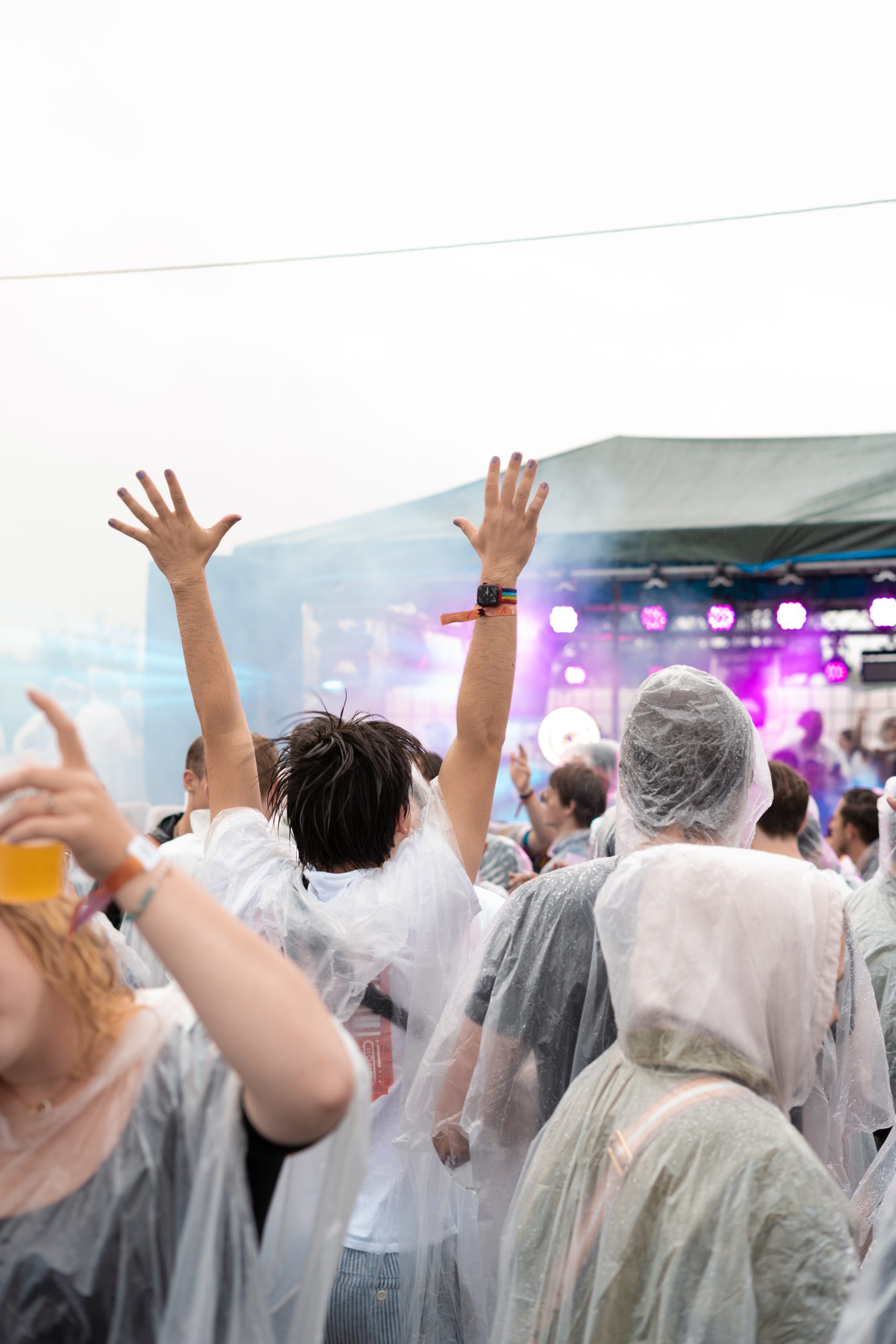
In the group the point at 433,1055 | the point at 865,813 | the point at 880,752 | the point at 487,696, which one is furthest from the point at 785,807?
the point at 880,752

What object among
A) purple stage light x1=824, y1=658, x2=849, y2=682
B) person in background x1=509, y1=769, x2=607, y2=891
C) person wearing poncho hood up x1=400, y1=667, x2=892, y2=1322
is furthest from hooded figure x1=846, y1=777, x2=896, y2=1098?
purple stage light x1=824, y1=658, x2=849, y2=682

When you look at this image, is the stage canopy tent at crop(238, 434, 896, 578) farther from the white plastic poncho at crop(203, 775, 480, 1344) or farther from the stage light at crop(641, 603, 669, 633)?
the white plastic poncho at crop(203, 775, 480, 1344)

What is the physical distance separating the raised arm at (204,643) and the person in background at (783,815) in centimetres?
164

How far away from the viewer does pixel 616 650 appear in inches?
374

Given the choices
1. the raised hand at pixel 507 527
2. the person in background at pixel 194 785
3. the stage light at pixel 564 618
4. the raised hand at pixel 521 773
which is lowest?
the raised hand at pixel 521 773

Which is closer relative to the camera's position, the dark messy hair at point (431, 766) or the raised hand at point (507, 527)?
the raised hand at point (507, 527)

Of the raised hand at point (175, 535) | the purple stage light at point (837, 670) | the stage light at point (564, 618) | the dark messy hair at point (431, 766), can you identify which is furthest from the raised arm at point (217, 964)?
the purple stage light at point (837, 670)

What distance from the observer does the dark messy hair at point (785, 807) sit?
9.30 ft

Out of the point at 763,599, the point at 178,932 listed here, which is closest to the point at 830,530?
the point at 763,599

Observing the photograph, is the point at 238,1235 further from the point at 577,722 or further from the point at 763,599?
the point at 763,599

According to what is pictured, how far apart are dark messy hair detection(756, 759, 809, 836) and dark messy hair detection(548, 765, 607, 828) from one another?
3.76ft

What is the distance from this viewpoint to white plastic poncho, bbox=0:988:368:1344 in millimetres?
911

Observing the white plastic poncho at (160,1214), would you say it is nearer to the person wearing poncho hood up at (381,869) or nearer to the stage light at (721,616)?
the person wearing poncho hood up at (381,869)

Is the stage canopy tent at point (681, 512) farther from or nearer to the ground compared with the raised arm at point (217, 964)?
farther from the ground
